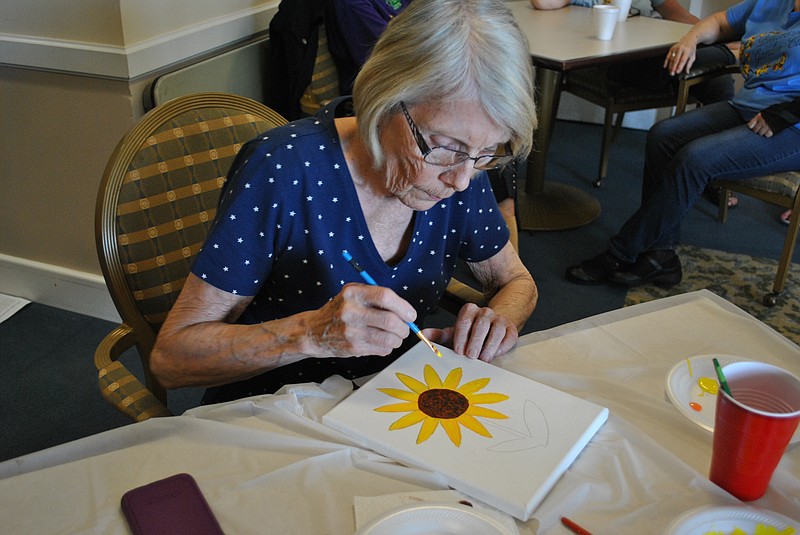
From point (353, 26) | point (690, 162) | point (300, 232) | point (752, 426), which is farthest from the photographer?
point (690, 162)

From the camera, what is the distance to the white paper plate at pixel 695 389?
3.29 feet

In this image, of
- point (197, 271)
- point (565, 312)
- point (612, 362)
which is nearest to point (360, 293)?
point (197, 271)

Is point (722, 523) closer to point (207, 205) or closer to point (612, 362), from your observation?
point (612, 362)

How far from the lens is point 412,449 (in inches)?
35.8

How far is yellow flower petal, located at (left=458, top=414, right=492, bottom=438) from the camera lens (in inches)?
37.1

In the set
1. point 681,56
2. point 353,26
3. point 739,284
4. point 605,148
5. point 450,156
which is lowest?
point 739,284

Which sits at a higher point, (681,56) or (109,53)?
(109,53)

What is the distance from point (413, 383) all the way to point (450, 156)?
337 mm

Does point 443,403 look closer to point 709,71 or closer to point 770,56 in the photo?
point 770,56

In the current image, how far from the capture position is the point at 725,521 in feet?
2.62

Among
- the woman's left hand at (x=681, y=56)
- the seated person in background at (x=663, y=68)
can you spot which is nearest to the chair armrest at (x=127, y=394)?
the woman's left hand at (x=681, y=56)

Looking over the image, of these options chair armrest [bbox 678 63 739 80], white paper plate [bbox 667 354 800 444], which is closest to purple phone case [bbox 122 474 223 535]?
white paper plate [bbox 667 354 800 444]

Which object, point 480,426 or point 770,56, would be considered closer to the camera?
point 480,426

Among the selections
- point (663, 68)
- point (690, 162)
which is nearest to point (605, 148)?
point (663, 68)
